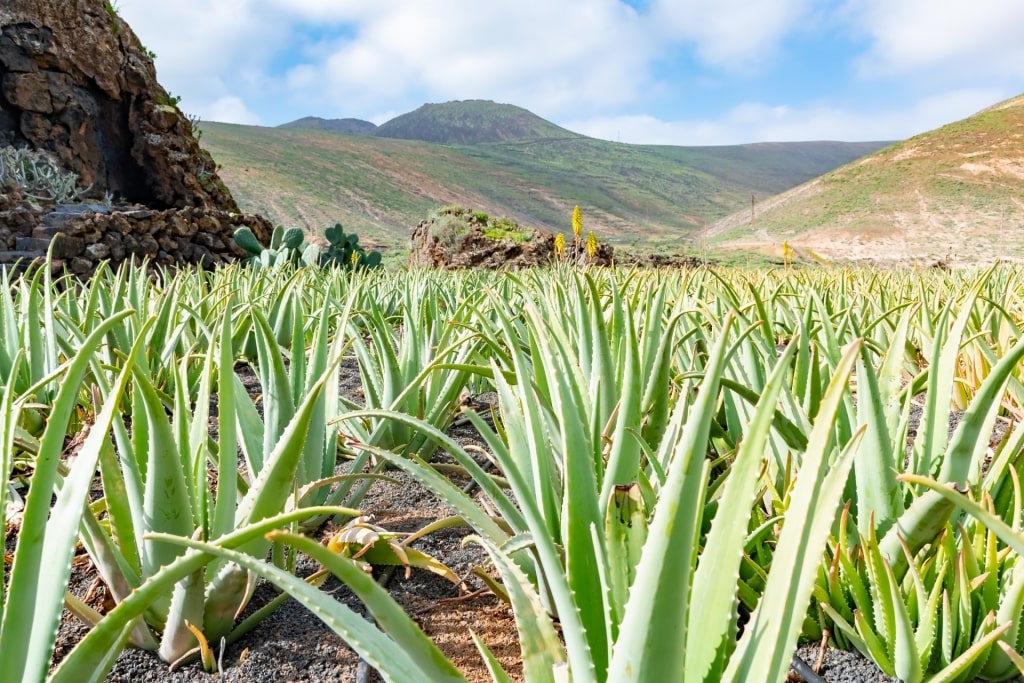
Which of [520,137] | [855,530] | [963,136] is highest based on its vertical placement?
[520,137]

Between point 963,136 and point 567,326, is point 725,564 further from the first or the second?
point 963,136

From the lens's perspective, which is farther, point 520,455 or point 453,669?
point 520,455

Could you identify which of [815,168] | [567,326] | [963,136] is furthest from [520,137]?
[567,326]

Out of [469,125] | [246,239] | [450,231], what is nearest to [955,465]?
[246,239]

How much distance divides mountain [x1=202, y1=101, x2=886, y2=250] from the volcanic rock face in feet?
27.9

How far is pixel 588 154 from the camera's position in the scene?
267 feet

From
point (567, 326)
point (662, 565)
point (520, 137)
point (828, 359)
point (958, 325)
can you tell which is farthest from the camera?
point (520, 137)

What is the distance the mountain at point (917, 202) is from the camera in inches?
856

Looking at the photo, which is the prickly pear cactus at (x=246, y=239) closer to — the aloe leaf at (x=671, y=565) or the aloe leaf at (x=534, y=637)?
the aloe leaf at (x=534, y=637)

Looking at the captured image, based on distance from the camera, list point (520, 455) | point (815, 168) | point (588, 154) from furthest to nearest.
→ point (815, 168) → point (588, 154) → point (520, 455)

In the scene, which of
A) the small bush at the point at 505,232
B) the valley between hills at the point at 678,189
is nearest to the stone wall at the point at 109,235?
the valley between hills at the point at 678,189

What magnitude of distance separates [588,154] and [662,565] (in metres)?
84.4

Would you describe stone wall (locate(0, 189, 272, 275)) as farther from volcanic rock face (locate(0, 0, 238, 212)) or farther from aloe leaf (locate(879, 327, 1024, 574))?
aloe leaf (locate(879, 327, 1024, 574))

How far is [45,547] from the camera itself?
62 cm
